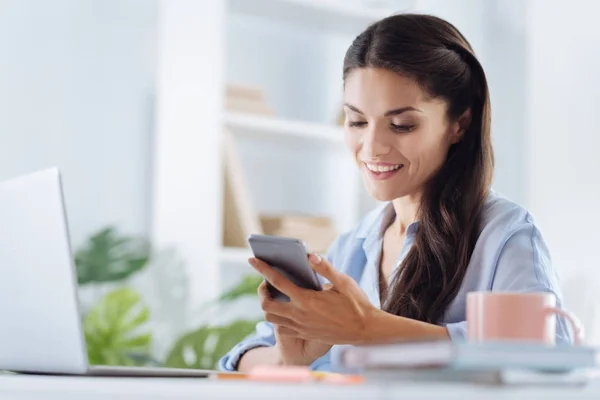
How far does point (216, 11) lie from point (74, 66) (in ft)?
1.68

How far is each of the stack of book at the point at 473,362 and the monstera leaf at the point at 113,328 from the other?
7.07ft

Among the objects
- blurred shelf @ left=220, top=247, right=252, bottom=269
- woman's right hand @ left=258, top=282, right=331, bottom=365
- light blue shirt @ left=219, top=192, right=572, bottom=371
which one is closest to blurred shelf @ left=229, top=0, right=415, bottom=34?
Result: blurred shelf @ left=220, top=247, right=252, bottom=269

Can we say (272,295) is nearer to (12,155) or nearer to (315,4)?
(12,155)

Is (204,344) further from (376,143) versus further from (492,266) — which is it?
(492,266)

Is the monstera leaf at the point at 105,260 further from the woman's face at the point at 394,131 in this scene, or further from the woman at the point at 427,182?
the woman's face at the point at 394,131

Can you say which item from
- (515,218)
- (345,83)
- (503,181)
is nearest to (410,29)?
(345,83)

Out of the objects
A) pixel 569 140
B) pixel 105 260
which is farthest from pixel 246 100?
pixel 569 140

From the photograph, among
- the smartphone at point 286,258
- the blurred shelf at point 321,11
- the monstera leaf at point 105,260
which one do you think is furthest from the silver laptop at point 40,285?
the blurred shelf at point 321,11

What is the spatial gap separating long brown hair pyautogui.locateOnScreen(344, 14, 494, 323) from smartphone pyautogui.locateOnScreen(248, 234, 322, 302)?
14.6 inches

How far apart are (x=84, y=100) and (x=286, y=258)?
1.98 metres

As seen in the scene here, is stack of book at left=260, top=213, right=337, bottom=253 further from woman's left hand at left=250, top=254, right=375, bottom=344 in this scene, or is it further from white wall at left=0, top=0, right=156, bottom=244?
woman's left hand at left=250, top=254, right=375, bottom=344

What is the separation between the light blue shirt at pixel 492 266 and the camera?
157 centimetres

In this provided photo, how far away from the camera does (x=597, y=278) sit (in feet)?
10.4

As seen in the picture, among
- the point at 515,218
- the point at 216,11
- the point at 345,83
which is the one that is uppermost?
the point at 216,11
